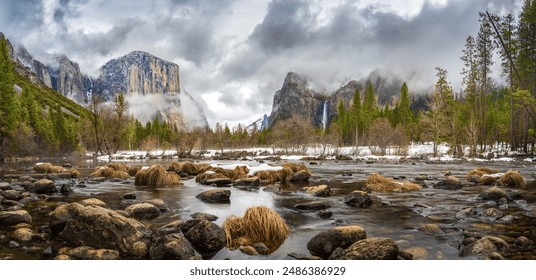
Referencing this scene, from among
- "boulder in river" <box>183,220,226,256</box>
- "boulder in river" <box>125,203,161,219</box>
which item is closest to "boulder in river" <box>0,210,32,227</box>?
"boulder in river" <box>125,203,161,219</box>

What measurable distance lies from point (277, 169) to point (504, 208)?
10773 mm

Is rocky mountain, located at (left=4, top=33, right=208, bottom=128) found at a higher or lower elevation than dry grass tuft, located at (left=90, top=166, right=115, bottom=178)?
higher

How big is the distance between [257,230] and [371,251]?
83.3 inches

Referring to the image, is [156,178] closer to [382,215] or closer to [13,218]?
[13,218]

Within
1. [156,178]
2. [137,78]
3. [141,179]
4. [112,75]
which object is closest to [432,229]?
[156,178]

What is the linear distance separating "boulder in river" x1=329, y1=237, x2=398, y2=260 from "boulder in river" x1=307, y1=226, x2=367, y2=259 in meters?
0.37

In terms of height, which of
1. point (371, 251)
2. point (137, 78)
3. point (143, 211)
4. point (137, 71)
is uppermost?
point (137, 78)

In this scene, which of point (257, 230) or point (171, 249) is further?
point (257, 230)

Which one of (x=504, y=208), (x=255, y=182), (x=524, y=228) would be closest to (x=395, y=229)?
(x=524, y=228)

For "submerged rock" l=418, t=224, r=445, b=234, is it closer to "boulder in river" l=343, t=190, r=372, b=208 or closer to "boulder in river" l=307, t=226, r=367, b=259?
"boulder in river" l=307, t=226, r=367, b=259

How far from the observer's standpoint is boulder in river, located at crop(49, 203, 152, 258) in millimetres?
5238

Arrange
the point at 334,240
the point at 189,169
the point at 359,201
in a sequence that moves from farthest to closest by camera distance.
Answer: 1. the point at 189,169
2. the point at 359,201
3. the point at 334,240

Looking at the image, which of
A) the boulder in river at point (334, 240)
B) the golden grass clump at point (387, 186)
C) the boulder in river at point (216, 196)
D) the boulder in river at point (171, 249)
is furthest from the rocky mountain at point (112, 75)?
the golden grass clump at point (387, 186)

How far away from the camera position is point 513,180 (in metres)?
13.9
